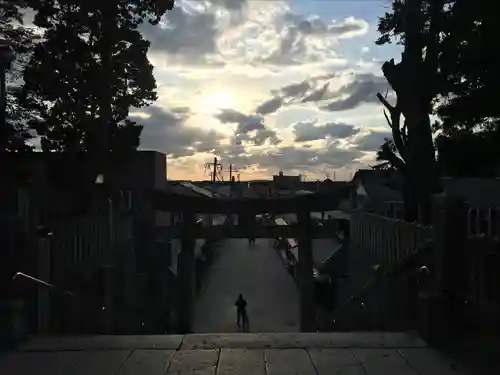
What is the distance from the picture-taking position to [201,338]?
743 centimetres

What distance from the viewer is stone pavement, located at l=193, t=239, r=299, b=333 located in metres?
24.3

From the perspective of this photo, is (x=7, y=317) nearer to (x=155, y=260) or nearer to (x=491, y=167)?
(x=491, y=167)

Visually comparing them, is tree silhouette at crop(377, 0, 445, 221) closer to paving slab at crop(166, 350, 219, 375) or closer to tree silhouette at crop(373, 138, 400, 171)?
tree silhouette at crop(373, 138, 400, 171)

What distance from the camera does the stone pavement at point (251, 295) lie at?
24258 millimetres

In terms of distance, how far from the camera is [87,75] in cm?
1753

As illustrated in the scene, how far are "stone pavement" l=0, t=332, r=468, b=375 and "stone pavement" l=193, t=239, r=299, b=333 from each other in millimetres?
14630

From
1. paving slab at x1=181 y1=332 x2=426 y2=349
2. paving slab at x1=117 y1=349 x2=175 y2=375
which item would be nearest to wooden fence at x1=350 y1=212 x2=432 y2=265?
paving slab at x1=181 y1=332 x2=426 y2=349

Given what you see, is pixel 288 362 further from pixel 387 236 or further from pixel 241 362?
pixel 387 236

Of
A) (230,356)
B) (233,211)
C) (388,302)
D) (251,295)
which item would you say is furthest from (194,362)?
(251,295)

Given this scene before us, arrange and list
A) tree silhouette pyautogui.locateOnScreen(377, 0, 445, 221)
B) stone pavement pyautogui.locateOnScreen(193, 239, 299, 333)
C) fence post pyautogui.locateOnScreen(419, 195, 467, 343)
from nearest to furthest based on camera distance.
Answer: fence post pyautogui.locateOnScreen(419, 195, 467, 343)
tree silhouette pyautogui.locateOnScreen(377, 0, 445, 221)
stone pavement pyautogui.locateOnScreen(193, 239, 299, 333)

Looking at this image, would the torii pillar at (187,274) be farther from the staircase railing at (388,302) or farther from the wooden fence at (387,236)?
the staircase railing at (388,302)

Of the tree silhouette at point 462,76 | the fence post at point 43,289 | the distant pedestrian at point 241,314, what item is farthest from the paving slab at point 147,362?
the distant pedestrian at point 241,314

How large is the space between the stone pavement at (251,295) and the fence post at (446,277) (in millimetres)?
14905

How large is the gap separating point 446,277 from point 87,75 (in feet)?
40.7
